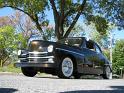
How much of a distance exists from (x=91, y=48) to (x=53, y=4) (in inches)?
459

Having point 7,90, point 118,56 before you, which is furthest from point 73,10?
point 118,56

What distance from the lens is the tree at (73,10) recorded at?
27.5m

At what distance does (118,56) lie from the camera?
68938 mm

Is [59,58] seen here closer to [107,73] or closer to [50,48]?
[50,48]

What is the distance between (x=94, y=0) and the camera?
28.4m

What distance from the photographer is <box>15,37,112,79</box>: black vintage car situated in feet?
47.3

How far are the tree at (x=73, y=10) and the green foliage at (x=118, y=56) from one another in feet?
126

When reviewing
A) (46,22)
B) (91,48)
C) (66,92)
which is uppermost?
(46,22)

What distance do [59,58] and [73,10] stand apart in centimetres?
1474

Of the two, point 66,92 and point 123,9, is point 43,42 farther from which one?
point 123,9

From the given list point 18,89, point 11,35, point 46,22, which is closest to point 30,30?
point 11,35

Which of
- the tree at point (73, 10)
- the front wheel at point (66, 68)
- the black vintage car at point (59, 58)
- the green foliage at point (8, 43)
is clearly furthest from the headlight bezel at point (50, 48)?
the green foliage at point (8, 43)

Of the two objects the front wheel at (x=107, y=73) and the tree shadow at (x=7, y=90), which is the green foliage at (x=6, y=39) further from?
the tree shadow at (x=7, y=90)

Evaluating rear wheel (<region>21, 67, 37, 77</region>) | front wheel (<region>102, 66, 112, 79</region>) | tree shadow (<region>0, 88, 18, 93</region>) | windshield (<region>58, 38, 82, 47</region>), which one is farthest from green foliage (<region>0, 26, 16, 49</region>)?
tree shadow (<region>0, 88, 18, 93</region>)
